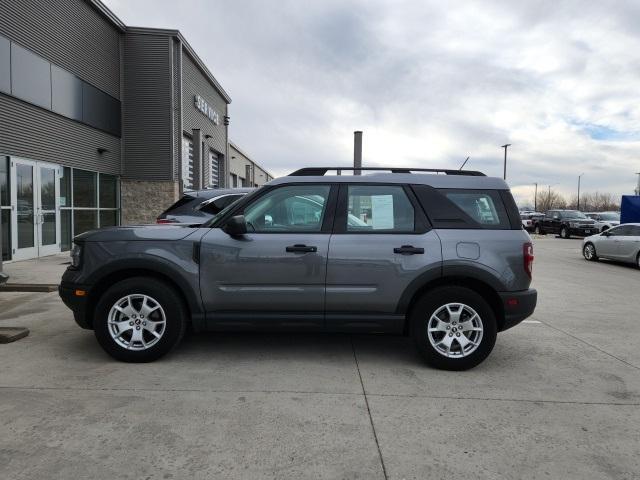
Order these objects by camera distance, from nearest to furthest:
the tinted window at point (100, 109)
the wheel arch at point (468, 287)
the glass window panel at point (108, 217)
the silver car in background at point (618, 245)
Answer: the wheel arch at point (468, 287) < the silver car in background at point (618, 245) < the tinted window at point (100, 109) < the glass window panel at point (108, 217)

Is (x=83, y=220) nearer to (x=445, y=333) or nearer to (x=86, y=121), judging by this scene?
(x=86, y=121)

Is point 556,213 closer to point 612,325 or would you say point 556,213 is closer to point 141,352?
point 612,325

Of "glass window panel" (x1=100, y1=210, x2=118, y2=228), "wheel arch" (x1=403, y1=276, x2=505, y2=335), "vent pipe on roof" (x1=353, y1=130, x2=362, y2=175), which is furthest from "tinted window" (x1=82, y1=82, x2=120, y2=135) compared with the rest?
"wheel arch" (x1=403, y1=276, x2=505, y2=335)

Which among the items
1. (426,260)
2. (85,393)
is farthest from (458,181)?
(85,393)

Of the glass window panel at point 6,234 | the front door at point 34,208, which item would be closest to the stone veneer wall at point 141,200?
the front door at point 34,208

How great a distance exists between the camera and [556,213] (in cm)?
3034

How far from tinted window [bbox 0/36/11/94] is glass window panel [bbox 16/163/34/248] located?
1.84 meters

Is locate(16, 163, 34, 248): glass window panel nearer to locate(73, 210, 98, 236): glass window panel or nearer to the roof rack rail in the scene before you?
locate(73, 210, 98, 236): glass window panel

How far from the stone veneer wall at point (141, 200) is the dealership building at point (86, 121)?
37 mm

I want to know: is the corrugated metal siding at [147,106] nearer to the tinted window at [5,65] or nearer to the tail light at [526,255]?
the tinted window at [5,65]

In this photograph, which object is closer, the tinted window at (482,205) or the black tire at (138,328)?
the black tire at (138,328)

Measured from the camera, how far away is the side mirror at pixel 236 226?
4.33 meters

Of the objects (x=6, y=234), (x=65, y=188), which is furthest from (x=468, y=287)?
(x=65, y=188)

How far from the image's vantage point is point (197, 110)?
22.6 meters
